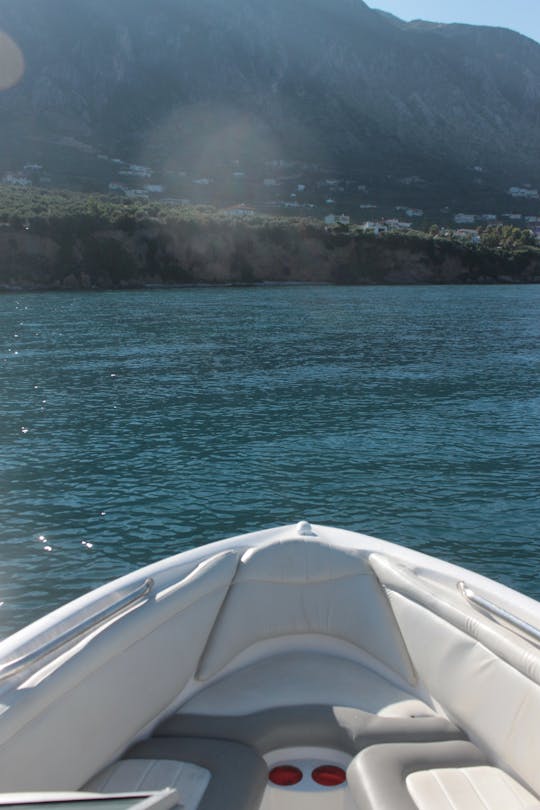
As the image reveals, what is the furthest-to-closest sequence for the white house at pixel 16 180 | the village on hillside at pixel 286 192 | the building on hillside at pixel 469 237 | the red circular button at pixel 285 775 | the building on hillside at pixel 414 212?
1. the building on hillside at pixel 414 212
2. the village on hillside at pixel 286 192
3. the building on hillside at pixel 469 237
4. the white house at pixel 16 180
5. the red circular button at pixel 285 775

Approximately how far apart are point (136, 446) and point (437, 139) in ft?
523

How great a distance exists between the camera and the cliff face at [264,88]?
12694 cm

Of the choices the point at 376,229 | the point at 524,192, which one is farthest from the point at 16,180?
the point at 524,192

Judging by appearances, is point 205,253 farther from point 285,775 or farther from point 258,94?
point 258,94

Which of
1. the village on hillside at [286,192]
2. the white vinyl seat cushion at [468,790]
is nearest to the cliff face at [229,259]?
the village on hillside at [286,192]

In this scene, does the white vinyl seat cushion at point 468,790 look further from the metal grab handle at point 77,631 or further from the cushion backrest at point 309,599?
the metal grab handle at point 77,631

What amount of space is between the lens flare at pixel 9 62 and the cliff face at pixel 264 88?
126 cm

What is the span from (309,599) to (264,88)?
509 feet

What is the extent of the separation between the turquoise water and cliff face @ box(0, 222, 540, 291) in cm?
3379

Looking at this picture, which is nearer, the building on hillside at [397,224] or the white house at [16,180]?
the white house at [16,180]

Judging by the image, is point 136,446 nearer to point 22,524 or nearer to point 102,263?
point 22,524

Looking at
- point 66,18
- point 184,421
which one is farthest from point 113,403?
point 66,18

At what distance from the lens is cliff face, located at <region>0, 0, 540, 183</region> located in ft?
416

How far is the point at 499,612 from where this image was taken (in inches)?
167
